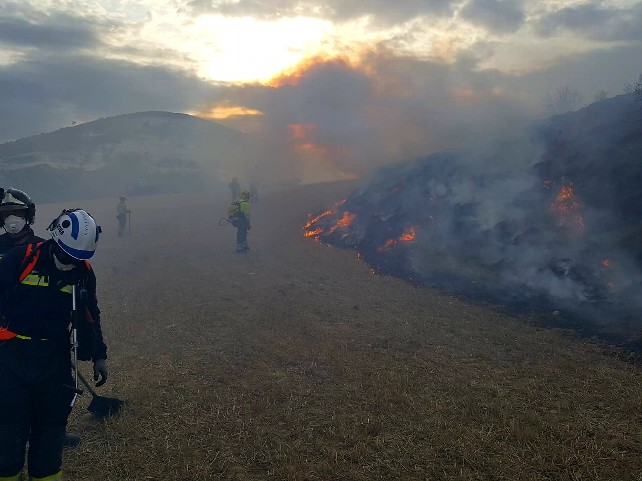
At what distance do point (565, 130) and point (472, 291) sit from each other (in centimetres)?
1209

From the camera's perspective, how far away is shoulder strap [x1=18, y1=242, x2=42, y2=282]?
11.3 ft

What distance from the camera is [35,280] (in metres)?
3.46

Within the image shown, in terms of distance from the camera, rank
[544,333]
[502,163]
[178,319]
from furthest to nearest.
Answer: [502,163] → [178,319] → [544,333]

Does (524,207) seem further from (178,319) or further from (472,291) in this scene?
(178,319)

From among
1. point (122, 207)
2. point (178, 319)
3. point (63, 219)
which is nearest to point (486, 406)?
point (63, 219)

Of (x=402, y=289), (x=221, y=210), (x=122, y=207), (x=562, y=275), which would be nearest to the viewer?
(x=562, y=275)

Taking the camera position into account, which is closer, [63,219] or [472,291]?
[63,219]

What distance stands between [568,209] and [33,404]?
1620 cm

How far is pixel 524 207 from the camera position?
16188 mm

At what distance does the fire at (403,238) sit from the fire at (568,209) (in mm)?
5305

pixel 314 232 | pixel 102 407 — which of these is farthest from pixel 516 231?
pixel 102 407

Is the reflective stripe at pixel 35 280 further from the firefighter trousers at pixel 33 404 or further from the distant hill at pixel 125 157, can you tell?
the distant hill at pixel 125 157

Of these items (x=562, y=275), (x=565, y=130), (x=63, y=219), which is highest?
(x=565, y=130)

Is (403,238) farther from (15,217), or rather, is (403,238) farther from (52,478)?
(52,478)
